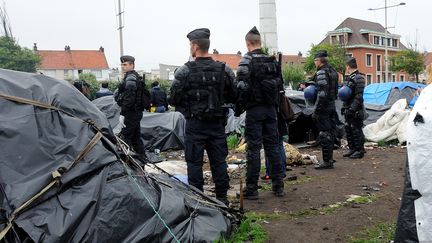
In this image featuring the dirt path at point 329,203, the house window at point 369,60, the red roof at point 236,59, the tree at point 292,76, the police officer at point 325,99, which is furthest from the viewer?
the red roof at point 236,59

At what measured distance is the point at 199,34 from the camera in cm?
498

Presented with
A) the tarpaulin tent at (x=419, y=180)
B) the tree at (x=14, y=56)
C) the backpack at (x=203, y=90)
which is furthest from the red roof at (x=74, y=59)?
the tarpaulin tent at (x=419, y=180)

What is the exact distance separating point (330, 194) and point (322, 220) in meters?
1.25

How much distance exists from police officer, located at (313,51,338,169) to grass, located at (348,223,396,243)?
3.15m

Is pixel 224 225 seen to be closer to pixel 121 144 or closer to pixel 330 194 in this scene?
pixel 121 144

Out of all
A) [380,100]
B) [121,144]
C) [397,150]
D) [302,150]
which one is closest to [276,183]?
[121,144]

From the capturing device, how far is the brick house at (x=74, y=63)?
6712 centimetres

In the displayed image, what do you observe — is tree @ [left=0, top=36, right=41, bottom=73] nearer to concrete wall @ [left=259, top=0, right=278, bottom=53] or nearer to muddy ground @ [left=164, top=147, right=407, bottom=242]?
concrete wall @ [left=259, top=0, right=278, bottom=53]

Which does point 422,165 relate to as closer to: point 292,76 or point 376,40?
point 292,76

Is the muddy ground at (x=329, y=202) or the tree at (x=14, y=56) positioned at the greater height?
the tree at (x=14, y=56)

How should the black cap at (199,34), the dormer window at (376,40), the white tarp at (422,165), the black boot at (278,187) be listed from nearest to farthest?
the white tarp at (422,165) → the black cap at (199,34) → the black boot at (278,187) → the dormer window at (376,40)

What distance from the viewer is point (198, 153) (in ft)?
16.0

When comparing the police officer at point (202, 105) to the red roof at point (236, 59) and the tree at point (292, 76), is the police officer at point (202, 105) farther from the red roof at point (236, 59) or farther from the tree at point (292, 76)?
the red roof at point (236, 59)

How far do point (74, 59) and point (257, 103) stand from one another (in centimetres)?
6925
